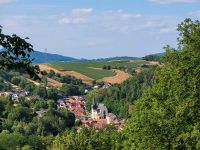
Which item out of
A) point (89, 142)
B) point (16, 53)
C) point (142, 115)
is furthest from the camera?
point (89, 142)

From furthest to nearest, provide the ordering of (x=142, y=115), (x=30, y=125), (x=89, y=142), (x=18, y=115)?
(x=18, y=115)
(x=30, y=125)
(x=89, y=142)
(x=142, y=115)

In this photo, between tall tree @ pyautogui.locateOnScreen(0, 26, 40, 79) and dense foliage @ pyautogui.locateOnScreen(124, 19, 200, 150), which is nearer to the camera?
tall tree @ pyautogui.locateOnScreen(0, 26, 40, 79)

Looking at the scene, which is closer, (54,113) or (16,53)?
(16,53)

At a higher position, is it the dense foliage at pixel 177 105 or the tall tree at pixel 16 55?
the tall tree at pixel 16 55

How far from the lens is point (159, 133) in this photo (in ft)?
87.5

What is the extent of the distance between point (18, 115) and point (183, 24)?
5454 inches

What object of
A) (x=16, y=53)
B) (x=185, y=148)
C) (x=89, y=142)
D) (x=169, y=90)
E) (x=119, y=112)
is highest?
(x=16, y=53)

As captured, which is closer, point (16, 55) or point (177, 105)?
point (16, 55)

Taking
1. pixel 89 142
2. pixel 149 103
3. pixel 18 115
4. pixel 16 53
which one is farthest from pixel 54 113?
pixel 16 53

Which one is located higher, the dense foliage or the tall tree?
the tall tree

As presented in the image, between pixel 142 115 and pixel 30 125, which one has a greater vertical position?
pixel 142 115

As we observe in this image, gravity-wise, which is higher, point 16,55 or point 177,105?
point 16,55

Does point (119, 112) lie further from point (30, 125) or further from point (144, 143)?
point (144, 143)

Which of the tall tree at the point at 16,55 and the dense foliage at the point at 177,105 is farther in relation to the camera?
the dense foliage at the point at 177,105
